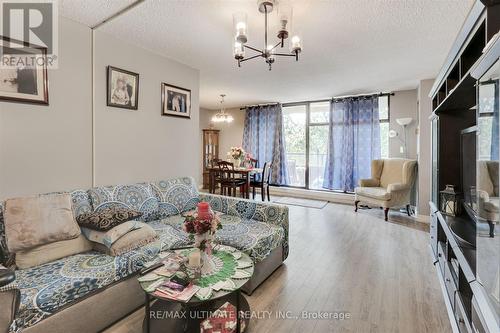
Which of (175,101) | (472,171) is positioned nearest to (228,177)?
(175,101)

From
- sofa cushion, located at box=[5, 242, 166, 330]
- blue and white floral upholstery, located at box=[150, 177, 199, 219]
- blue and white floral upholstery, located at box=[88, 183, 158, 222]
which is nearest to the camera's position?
sofa cushion, located at box=[5, 242, 166, 330]

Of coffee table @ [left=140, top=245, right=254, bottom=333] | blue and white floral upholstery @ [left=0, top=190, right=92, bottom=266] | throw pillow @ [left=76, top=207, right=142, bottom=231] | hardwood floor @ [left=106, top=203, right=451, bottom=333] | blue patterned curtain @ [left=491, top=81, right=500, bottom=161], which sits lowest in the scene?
hardwood floor @ [left=106, top=203, right=451, bottom=333]

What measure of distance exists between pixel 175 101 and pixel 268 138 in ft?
12.0

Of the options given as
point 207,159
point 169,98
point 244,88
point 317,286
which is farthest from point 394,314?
point 207,159

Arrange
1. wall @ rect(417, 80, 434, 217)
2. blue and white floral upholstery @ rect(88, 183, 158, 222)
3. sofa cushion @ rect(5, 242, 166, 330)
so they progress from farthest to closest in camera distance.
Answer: wall @ rect(417, 80, 434, 217)
blue and white floral upholstery @ rect(88, 183, 158, 222)
sofa cushion @ rect(5, 242, 166, 330)

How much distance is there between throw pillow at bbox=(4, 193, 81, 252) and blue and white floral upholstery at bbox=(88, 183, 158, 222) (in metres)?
0.35

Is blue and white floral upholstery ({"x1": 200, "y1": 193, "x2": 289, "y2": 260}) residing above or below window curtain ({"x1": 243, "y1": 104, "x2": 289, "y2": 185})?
below

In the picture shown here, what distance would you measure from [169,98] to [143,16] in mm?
1105

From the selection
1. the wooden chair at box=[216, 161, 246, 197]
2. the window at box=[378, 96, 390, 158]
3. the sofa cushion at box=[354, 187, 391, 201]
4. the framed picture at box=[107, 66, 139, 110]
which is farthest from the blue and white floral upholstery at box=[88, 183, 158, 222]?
the window at box=[378, 96, 390, 158]

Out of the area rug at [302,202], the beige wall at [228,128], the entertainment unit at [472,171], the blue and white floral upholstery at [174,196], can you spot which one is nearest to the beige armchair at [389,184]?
the area rug at [302,202]

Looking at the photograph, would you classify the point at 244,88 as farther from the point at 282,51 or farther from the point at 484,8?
the point at 484,8

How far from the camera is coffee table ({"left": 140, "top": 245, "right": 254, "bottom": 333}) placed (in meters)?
1.41

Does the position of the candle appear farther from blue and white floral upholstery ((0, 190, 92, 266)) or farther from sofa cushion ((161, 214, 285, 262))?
blue and white floral upholstery ((0, 190, 92, 266))

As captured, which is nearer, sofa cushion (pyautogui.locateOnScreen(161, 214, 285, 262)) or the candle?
the candle
